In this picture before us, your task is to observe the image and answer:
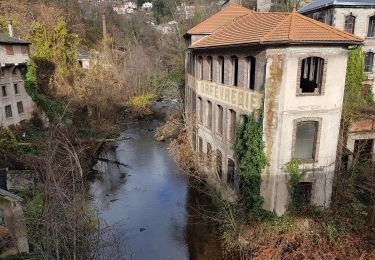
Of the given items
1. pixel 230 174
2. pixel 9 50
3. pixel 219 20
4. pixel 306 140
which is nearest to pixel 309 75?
pixel 219 20

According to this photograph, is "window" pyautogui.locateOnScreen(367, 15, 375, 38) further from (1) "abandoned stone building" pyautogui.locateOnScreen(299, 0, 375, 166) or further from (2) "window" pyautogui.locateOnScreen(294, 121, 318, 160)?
(2) "window" pyautogui.locateOnScreen(294, 121, 318, 160)

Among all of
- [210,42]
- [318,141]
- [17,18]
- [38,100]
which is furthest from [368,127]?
[17,18]

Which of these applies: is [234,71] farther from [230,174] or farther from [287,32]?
[230,174]

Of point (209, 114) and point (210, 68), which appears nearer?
point (210, 68)

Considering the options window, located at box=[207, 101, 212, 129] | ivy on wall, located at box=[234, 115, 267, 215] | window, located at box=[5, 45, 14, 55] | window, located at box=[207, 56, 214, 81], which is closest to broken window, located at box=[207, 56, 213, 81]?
window, located at box=[207, 56, 214, 81]

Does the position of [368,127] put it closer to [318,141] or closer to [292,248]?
[318,141]

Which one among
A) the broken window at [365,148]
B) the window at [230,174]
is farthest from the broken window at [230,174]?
the broken window at [365,148]

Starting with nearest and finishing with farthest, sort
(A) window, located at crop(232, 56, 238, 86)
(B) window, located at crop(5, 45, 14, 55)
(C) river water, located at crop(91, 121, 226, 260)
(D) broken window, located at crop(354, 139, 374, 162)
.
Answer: (C) river water, located at crop(91, 121, 226, 260) < (A) window, located at crop(232, 56, 238, 86) < (D) broken window, located at crop(354, 139, 374, 162) < (B) window, located at crop(5, 45, 14, 55)
